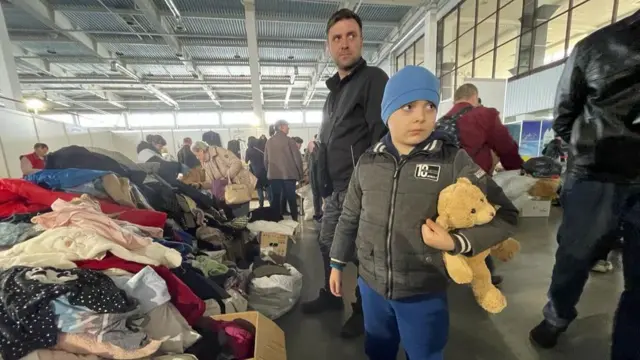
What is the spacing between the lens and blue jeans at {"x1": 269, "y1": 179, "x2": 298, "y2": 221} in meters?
3.84

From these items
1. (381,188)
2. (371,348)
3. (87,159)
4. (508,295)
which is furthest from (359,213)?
(87,159)

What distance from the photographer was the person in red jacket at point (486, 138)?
1.76 meters

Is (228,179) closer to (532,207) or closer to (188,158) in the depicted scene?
(188,158)

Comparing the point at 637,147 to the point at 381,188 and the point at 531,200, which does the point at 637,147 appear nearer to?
the point at 381,188

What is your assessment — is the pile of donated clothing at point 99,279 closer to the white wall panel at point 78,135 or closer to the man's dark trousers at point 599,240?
the man's dark trousers at point 599,240

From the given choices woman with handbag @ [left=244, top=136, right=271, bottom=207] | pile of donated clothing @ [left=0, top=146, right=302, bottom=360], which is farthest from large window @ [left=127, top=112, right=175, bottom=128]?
pile of donated clothing @ [left=0, top=146, right=302, bottom=360]

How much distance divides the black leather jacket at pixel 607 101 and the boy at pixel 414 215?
2.01 ft

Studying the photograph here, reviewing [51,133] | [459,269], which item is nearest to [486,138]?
[459,269]

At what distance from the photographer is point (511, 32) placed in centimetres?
693

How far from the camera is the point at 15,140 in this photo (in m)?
4.08

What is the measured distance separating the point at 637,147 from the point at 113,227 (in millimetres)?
2004

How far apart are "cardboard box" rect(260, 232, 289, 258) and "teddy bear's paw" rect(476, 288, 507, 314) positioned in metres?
1.99

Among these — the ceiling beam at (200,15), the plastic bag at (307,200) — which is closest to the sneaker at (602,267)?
the plastic bag at (307,200)

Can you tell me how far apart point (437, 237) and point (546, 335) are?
1322 mm
